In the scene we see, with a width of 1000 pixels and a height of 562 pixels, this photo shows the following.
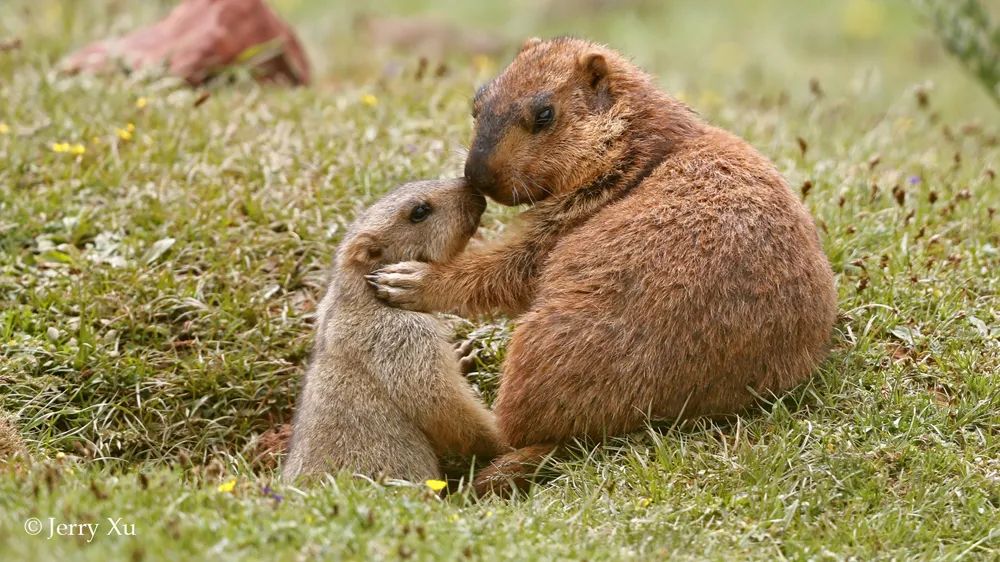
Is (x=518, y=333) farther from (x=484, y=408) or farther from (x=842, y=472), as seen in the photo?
(x=842, y=472)

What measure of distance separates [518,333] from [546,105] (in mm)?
1106

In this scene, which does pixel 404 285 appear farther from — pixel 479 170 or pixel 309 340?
pixel 309 340

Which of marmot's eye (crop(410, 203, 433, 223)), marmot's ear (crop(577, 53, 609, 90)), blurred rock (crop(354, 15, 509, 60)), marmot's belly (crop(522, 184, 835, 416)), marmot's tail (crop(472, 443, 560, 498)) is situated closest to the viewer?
marmot's belly (crop(522, 184, 835, 416))

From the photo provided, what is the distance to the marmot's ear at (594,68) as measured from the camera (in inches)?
222

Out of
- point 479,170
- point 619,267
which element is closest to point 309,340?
point 479,170

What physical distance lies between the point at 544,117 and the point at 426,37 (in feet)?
23.7

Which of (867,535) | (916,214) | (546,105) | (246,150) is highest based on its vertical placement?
(546,105)

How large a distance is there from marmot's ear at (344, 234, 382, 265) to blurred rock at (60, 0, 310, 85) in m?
3.84

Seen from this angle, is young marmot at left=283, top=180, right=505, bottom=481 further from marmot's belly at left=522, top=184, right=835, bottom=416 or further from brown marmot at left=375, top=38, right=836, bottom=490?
marmot's belly at left=522, top=184, right=835, bottom=416

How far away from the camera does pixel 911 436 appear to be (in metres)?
5.07

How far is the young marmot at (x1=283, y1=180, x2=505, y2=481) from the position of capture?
17.1 feet

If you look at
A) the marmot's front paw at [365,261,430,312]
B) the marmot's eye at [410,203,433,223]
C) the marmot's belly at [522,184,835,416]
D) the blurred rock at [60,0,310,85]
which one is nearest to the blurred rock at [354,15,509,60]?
the blurred rock at [60,0,310,85]

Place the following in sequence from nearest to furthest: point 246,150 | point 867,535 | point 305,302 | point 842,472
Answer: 1. point 867,535
2. point 842,472
3. point 305,302
4. point 246,150

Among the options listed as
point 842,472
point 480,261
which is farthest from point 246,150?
point 842,472
